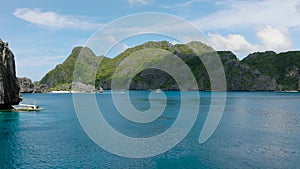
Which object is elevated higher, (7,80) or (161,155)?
(7,80)

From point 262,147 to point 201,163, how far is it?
21209 millimetres

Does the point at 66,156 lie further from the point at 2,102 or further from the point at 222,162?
the point at 2,102

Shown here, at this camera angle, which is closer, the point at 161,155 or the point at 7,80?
the point at 161,155

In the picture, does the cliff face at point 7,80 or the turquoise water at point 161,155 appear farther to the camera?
the cliff face at point 7,80

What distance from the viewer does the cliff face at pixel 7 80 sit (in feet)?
429

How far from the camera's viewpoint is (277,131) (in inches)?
3639

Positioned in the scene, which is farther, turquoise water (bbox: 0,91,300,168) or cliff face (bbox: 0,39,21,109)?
cliff face (bbox: 0,39,21,109)

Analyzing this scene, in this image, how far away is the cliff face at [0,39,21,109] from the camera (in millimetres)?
130750

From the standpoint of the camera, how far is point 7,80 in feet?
458

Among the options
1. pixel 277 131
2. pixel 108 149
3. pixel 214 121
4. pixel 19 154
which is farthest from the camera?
pixel 214 121

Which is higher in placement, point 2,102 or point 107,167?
point 2,102

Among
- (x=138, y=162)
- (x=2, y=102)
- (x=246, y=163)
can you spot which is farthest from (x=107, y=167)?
(x=2, y=102)

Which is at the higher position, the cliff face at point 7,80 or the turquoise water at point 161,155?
the cliff face at point 7,80

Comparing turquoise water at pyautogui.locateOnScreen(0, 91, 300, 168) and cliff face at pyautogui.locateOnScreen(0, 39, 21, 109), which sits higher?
cliff face at pyautogui.locateOnScreen(0, 39, 21, 109)
